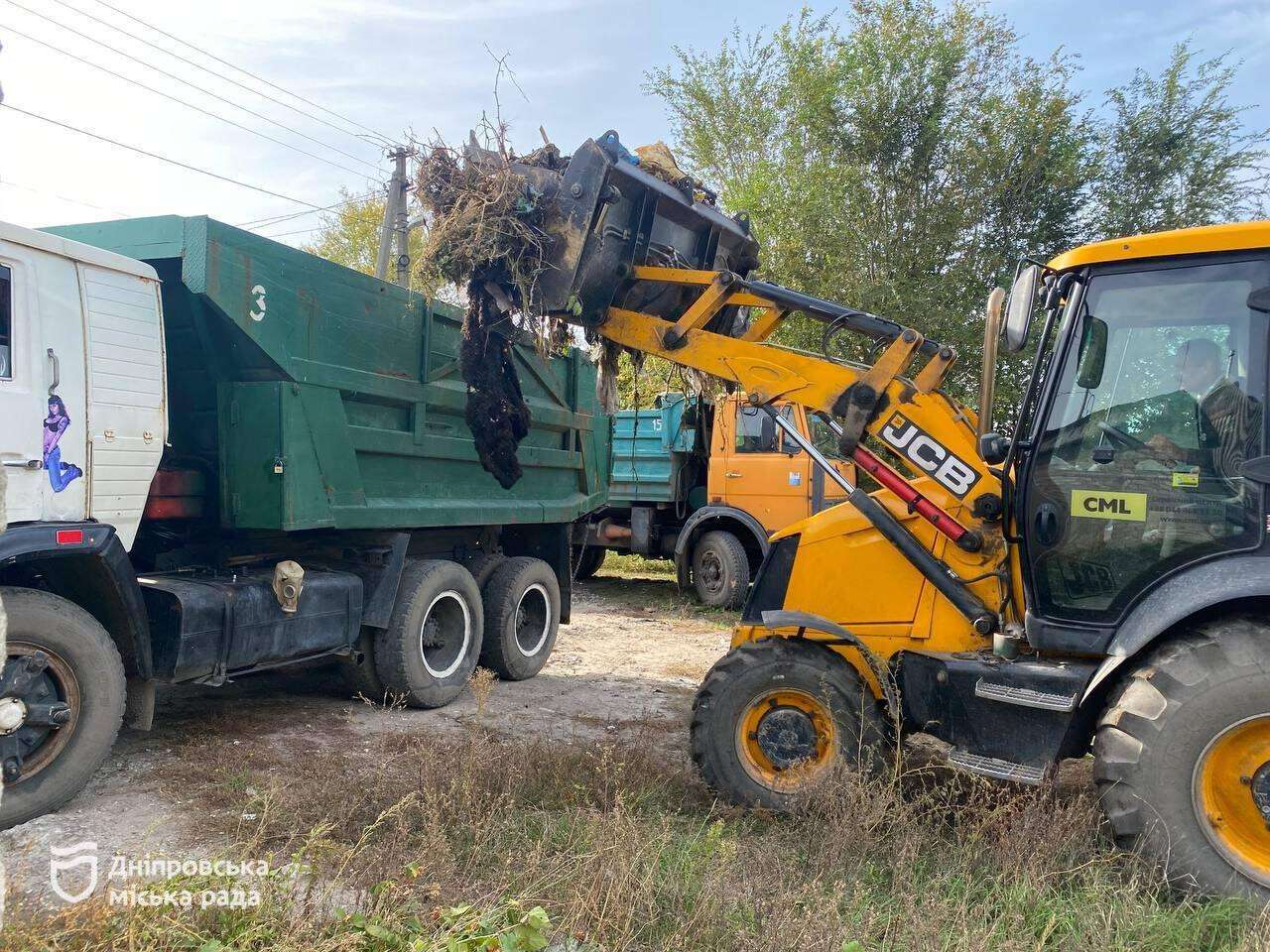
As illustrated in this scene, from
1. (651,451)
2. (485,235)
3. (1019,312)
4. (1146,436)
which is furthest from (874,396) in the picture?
(651,451)

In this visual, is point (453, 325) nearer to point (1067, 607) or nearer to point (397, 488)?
point (397, 488)

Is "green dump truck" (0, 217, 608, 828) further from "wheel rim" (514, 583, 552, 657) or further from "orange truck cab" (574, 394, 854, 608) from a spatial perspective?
"orange truck cab" (574, 394, 854, 608)

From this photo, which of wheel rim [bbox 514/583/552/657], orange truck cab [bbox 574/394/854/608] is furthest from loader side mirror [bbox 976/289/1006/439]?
orange truck cab [bbox 574/394/854/608]

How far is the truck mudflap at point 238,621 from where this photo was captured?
14.0 ft

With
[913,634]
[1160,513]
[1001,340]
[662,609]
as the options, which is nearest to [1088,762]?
[913,634]

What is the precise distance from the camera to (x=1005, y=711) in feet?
12.0

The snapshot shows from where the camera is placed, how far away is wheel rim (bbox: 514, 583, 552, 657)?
23.6 ft

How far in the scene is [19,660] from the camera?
3.58 m

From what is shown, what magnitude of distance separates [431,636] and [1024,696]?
3837mm

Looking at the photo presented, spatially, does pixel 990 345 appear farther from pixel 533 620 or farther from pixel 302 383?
pixel 533 620

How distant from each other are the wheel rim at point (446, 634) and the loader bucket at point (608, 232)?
90.5 inches

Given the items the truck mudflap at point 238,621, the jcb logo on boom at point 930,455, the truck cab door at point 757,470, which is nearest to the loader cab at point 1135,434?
the jcb logo on boom at point 930,455

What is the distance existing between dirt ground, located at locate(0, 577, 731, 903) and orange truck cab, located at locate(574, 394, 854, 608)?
1.43 m

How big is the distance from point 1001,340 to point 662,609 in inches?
303
